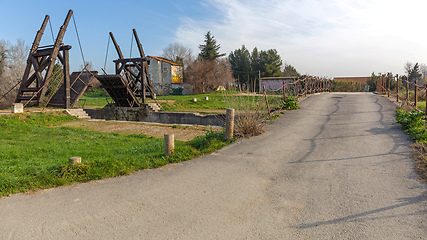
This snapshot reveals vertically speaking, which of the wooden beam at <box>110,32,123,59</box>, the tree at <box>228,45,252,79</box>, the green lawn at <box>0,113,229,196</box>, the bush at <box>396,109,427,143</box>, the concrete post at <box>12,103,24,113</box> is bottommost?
the green lawn at <box>0,113,229,196</box>

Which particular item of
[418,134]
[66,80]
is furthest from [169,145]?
[66,80]

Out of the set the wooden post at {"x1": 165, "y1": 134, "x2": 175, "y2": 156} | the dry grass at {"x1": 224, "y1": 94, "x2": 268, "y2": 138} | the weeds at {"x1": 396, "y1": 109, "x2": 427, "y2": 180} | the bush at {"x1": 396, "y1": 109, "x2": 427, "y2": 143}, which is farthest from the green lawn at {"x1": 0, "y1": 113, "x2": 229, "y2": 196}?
the bush at {"x1": 396, "y1": 109, "x2": 427, "y2": 143}

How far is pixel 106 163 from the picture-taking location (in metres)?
6.11

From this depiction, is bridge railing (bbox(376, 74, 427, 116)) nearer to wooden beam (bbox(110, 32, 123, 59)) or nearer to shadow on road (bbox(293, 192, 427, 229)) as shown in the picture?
shadow on road (bbox(293, 192, 427, 229))

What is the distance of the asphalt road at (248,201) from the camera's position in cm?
355

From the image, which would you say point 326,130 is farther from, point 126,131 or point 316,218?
point 126,131

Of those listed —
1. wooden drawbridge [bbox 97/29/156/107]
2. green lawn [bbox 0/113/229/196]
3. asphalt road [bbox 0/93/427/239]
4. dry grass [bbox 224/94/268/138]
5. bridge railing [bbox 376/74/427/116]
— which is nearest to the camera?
asphalt road [bbox 0/93/427/239]

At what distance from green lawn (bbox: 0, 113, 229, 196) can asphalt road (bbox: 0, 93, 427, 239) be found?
0.36m

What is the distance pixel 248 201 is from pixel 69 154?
231 inches

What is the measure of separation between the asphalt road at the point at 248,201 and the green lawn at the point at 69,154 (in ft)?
1.18

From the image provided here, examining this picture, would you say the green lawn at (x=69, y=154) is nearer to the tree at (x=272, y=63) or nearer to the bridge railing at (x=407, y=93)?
the bridge railing at (x=407, y=93)

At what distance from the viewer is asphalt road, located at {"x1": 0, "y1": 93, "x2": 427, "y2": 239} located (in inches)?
140

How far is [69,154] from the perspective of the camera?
8.10 metres

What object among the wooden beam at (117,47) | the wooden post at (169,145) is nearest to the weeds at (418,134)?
the wooden post at (169,145)
